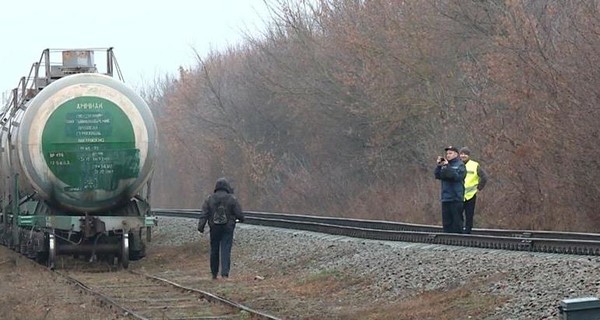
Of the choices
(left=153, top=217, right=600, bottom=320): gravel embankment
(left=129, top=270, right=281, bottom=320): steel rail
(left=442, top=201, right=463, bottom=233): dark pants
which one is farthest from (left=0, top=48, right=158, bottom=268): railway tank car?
(left=442, top=201, right=463, bottom=233): dark pants

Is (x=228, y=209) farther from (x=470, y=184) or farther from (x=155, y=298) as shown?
(x=470, y=184)

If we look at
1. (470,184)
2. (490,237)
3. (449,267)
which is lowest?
(449,267)

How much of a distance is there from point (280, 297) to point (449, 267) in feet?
7.49

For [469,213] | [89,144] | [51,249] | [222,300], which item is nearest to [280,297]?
[222,300]

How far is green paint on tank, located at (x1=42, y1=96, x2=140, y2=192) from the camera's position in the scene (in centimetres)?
1897

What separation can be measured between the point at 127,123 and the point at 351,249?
480 cm

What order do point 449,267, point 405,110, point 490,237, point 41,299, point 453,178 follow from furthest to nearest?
point 405,110 → point 453,178 → point 490,237 → point 41,299 → point 449,267

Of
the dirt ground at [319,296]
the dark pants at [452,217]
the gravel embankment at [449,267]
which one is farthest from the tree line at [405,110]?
the dirt ground at [319,296]

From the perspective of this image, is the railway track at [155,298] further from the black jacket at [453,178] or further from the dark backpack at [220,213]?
the black jacket at [453,178]

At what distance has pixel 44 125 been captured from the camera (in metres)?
19.0

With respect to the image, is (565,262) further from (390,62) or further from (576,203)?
(390,62)

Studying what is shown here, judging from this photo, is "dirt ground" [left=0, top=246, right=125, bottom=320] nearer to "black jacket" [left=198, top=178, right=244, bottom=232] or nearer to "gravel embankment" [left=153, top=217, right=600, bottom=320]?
"black jacket" [left=198, top=178, right=244, bottom=232]

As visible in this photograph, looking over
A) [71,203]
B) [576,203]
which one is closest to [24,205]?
[71,203]

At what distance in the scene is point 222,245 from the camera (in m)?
16.8
